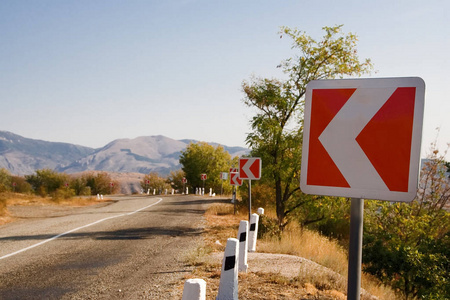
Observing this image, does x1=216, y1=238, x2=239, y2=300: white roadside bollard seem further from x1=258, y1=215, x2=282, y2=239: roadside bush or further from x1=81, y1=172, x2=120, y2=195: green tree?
x1=81, y1=172, x2=120, y2=195: green tree

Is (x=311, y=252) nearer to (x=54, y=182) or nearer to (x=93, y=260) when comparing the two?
(x=93, y=260)

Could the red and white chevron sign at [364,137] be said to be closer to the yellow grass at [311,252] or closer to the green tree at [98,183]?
the yellow grass at [311,252]

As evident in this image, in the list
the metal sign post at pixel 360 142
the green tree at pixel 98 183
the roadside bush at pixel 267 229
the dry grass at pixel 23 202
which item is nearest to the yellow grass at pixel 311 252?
the roadside bush at pixel 267 229

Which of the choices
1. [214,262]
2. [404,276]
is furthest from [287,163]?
[214,262]

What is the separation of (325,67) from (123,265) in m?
11.3

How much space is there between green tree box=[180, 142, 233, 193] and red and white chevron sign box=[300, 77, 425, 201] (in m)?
61.3

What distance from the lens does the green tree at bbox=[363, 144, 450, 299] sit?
589 inches

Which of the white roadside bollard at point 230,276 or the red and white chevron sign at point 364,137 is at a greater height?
the red and white chevron sign at point 364,137

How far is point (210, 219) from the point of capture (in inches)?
Answer: 710

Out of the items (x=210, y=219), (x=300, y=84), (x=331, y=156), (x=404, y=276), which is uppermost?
(x=300, y=84)

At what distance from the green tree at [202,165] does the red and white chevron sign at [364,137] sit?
61311 millimetres

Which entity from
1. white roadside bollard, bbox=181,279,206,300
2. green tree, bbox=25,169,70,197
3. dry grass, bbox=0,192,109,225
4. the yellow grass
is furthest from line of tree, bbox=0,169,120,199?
white roadside bollard, bbox=181,279,206,300

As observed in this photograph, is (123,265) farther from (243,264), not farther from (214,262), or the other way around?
(243,264)

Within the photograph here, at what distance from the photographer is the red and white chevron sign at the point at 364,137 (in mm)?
2000
